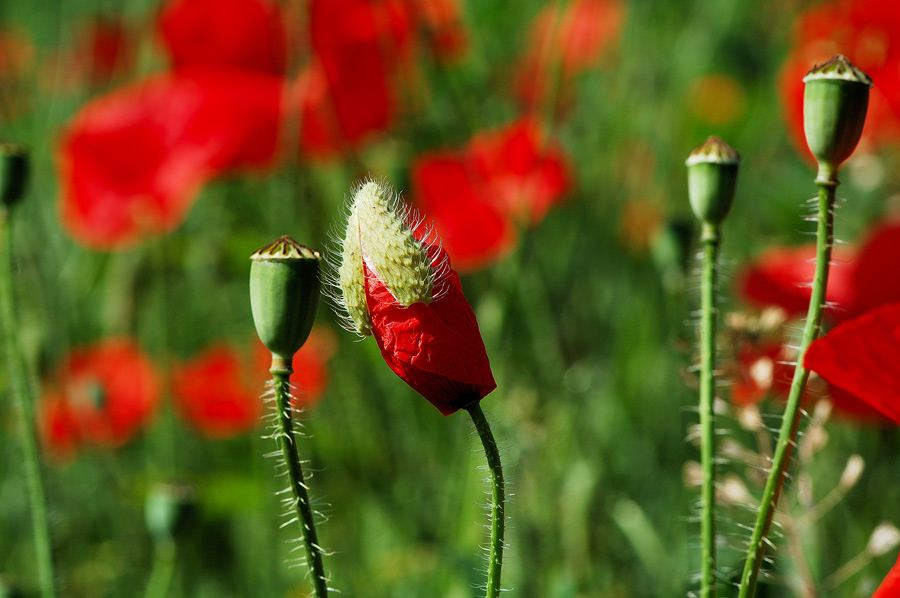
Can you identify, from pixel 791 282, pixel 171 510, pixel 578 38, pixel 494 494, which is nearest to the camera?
pixel 494 494

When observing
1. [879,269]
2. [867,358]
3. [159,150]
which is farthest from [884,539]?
[159,150]

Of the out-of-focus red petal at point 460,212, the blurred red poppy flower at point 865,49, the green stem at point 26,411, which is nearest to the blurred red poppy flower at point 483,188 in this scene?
the out-of-focus red petal at point 460,212

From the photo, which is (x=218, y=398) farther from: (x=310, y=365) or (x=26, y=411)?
(x=26, y=411)

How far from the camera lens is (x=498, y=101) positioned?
155cm

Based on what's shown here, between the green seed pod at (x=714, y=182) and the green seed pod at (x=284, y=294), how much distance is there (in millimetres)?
141

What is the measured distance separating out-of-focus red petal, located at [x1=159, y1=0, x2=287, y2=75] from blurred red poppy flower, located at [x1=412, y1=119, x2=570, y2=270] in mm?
273

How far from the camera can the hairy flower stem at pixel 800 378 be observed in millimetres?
313

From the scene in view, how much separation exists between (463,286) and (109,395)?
1.34ft

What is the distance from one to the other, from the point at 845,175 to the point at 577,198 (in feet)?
1.18

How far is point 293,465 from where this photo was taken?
0.30 meters

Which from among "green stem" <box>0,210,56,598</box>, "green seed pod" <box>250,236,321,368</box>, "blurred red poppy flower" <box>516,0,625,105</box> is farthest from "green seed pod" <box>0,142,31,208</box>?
"blurred red poppy flower" <box>516,0,625,105</box>

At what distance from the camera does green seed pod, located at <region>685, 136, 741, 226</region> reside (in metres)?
0.35

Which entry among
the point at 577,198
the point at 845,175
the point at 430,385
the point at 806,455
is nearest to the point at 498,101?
the point at 577,198

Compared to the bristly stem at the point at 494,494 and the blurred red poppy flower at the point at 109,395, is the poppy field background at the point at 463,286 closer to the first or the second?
the blurred red poppy flower at the point at 109,395
